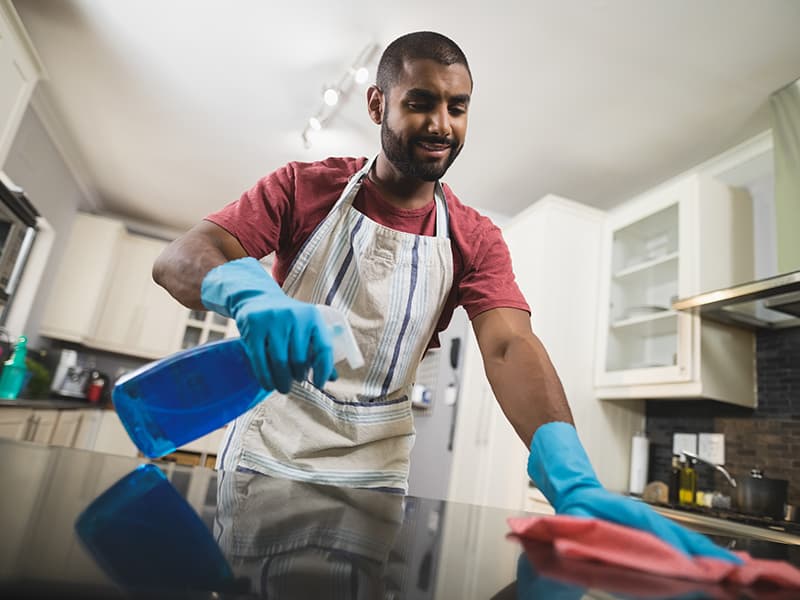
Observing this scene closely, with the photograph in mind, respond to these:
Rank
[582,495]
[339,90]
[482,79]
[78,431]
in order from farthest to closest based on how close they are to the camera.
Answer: [78,431] < [339,90] < [482,79] < [582,495]

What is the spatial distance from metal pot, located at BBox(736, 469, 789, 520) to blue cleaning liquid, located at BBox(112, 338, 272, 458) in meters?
1.88

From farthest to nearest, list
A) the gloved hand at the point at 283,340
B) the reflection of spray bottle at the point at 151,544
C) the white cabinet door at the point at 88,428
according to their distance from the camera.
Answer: the white cabinet door at the point at 88,428 → the gloved hand at the point at 283,340 → the reflection of spray bottle at the point at 151,544

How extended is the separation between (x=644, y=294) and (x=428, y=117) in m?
2.10

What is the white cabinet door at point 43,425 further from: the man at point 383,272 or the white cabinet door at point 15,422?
the man at point 383,272

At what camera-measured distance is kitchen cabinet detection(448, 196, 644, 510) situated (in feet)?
8.63

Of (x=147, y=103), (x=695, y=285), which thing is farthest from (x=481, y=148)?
(x=147, y=103)

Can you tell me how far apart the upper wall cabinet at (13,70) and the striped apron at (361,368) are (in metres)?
1.92

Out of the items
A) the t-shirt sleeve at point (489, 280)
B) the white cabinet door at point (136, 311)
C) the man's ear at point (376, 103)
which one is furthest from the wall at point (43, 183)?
the t-shirt sleeve at point (489, 280)

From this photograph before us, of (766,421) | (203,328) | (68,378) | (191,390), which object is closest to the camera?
(191,390)

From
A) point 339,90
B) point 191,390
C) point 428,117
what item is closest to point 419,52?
point 428,117

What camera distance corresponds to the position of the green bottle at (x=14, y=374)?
3.18 metres

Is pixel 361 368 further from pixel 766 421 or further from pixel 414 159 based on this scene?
pixel 766 421

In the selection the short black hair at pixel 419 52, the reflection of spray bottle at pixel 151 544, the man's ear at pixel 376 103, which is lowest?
the reflection of spray bottle at pixel 151 544

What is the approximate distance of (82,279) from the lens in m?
4.25
